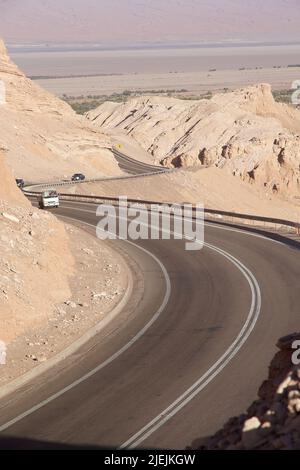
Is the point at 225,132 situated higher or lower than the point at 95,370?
higher

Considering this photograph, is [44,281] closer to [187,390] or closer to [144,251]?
[187,390]

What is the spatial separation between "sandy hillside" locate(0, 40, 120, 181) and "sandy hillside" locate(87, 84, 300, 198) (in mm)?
11021

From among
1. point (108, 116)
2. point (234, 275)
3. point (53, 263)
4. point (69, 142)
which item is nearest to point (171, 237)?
point (234, 275)

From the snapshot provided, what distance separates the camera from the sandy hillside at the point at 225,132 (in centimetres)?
8750

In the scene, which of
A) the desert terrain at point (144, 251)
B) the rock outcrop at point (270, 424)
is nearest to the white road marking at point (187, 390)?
the desert terrain at point (144, 251)

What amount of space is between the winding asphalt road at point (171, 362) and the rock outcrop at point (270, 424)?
4.49m

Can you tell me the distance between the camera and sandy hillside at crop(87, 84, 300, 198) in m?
87.5

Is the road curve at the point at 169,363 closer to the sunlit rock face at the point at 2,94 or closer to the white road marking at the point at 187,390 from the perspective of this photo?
the white road marking at the point at 187,390

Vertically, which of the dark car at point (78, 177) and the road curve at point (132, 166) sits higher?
the dark car at point (78, 177)

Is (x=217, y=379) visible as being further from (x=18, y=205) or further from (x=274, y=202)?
(x=274, y=202)

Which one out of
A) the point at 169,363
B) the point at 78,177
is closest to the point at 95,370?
the point at 169,363

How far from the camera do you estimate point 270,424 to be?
33.1 feet

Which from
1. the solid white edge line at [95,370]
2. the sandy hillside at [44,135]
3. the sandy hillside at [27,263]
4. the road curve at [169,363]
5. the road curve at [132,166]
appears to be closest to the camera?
the road curve at [169,363]

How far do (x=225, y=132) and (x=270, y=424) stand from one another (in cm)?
8744
